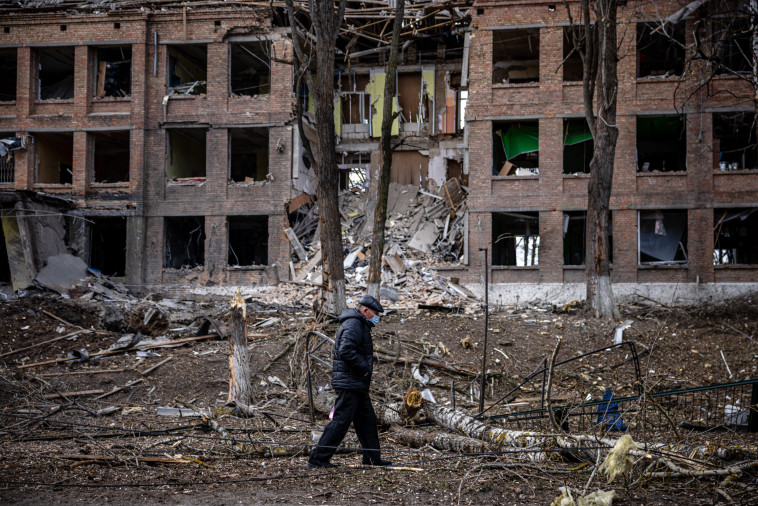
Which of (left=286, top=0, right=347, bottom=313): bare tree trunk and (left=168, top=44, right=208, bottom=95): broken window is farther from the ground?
(left=168, top=44, right=208, bottom=95): broken window

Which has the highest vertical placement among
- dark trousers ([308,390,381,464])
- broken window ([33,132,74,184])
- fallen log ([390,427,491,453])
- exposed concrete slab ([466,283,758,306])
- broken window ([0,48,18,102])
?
broken window ([0,48,18,102])

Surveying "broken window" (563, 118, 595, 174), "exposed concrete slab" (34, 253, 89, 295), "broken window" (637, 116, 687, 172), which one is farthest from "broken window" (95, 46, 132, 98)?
"broken window" (637, 116, 687, 172)

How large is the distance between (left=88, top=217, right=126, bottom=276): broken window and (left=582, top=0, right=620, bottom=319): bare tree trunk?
1945 cm

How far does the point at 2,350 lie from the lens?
14094mm

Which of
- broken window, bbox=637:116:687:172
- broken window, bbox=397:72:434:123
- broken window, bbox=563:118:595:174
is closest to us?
broken window, bbox=637:116:687:172

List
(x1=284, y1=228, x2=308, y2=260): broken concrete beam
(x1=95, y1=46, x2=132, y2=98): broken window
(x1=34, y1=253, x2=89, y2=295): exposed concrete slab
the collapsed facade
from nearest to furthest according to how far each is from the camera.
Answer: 1. (x1=34, y1=253, x2=89, y2=295): exposed concrete slab
2. the collapsed facade
3. (x1=284, y1=228, x2=308, y2=260): broken concrete beam
4. (x1=95, y1=46, x2=132, y2=98): broken window

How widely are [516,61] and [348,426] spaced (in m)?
23.0

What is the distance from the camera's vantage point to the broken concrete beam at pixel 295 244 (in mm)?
24641

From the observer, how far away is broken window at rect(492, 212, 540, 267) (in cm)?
2441

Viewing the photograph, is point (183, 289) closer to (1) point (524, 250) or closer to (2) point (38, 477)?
(1) point (524, 250)

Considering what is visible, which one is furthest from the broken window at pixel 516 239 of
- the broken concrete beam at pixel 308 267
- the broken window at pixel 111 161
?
the broken window at pixel 111 161

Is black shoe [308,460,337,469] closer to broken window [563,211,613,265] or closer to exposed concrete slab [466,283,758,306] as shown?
exposed concrete slab [466,283,758,306]

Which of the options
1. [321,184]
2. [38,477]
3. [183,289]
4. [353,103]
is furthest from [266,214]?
[38,477]

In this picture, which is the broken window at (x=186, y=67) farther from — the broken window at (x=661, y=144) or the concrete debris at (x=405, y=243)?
the broken window at (x=661, y=144)
